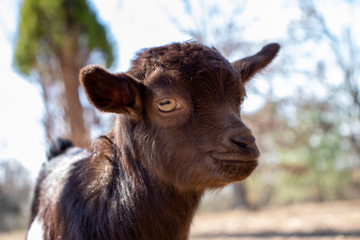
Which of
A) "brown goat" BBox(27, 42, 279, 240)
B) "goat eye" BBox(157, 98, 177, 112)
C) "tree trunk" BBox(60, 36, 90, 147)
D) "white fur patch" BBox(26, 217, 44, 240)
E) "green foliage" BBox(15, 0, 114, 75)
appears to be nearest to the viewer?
"brown goat" BBox(27, 42, 279, 240)

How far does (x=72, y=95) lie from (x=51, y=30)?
8.31 feet

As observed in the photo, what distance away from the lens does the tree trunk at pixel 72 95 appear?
12.6 metres

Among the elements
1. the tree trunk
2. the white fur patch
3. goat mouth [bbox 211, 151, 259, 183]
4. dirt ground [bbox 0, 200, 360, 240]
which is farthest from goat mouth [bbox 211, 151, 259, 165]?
the tree trunk

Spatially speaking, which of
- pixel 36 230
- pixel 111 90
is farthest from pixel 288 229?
pixel 111 90

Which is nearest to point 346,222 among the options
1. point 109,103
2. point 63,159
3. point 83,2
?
point 63,159

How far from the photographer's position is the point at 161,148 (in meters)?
2.91

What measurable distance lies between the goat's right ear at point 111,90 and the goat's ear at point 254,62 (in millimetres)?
1179

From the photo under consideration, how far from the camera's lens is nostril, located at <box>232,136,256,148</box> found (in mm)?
2586

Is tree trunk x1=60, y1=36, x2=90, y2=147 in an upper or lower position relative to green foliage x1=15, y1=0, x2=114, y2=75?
lower

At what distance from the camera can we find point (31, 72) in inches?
543

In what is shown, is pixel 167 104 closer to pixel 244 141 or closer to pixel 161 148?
pixel 161 148

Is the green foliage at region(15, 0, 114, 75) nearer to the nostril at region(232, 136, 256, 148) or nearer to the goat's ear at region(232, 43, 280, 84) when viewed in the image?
the goat's ear at region(232, 43, 280, 84)

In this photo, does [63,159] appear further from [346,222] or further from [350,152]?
[350,152]

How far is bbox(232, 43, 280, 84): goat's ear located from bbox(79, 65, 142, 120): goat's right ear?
3.87 feet
